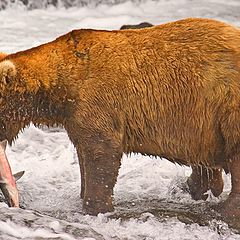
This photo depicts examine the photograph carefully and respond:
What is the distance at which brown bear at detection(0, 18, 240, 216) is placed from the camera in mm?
5957

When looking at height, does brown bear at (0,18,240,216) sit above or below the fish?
above

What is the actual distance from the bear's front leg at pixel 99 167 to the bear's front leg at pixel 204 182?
3.58 ft

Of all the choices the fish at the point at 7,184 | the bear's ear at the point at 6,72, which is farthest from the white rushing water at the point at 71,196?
the bear's ear at the point at 6,72

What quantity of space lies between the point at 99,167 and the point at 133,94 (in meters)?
0.67

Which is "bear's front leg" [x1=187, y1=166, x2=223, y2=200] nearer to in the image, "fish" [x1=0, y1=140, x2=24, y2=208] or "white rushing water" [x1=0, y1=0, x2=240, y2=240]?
"white rushing water" [x1=0, y1=0, x2=240, y2=240]

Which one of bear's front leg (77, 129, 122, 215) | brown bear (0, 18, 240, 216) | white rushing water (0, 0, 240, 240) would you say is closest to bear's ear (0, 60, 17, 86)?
brown bear (0, 18, 240, 216)

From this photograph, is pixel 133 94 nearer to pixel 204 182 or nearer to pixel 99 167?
pixel 99 167

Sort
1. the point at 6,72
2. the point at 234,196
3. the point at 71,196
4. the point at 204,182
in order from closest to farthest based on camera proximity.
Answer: the point at 6,72 → the point at 234,196 → the point at 204,182 → the point at 71,196

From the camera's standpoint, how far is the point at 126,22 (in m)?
17.7

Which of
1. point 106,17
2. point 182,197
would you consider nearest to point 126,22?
point 106,17

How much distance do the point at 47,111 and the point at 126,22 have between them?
11.8 m

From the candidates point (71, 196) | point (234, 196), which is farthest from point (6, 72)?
point (234, 196)

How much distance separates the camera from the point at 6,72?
6.04 metres

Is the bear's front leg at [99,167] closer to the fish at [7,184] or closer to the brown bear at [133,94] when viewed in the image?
the brown bear at [133,94]
